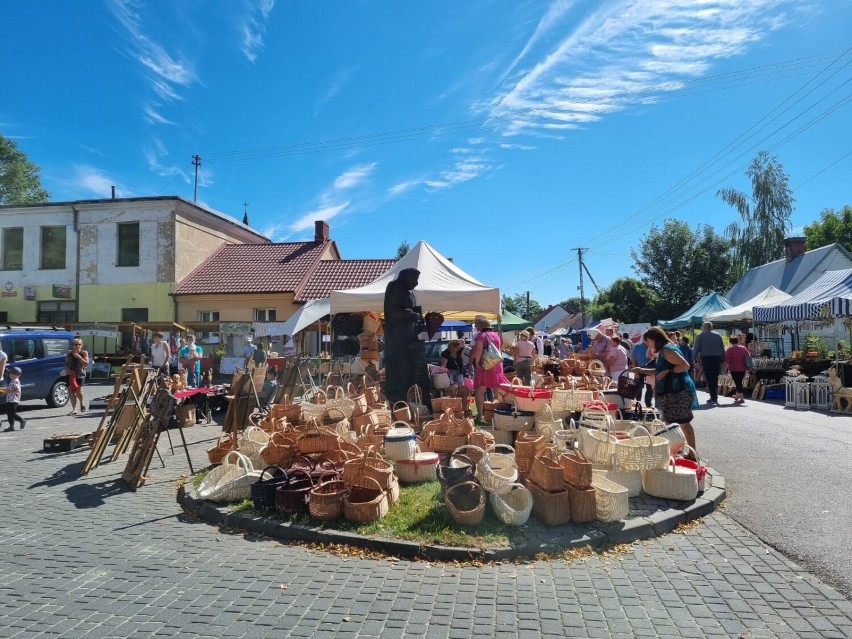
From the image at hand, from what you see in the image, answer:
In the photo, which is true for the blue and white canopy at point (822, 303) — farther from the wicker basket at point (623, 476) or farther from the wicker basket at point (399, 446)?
the wicker basket at point (399, 446)

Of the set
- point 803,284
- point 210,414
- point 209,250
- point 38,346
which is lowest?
point 210,414

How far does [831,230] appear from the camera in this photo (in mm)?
41938

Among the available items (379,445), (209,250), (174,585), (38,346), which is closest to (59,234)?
(209,250)

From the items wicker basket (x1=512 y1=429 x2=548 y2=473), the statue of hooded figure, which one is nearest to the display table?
the statue of hooded figure

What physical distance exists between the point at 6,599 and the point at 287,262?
25729 millimetres

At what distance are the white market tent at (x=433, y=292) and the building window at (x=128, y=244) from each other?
18.5 m

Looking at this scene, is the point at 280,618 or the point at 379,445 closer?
the point at 280,618

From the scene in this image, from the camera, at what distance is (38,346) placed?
14773 millimetres

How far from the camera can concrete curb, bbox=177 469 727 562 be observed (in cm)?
460

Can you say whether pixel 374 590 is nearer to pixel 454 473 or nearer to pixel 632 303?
pixel 454 473

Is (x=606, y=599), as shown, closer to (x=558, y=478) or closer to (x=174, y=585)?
(x=558, y=478)

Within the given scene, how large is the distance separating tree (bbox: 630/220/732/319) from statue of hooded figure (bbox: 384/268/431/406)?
35.1m

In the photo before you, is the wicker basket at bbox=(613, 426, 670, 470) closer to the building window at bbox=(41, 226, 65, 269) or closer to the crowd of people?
the crowd of people

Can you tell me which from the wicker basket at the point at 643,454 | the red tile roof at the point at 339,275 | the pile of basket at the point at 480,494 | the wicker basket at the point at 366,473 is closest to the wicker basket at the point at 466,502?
the pile of basket at the point at 480,494
